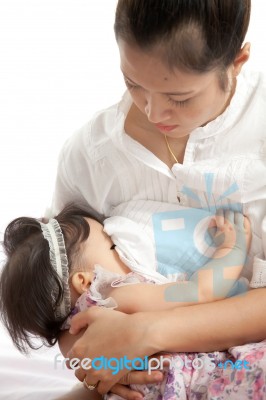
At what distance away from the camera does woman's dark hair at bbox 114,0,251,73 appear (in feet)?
3.89

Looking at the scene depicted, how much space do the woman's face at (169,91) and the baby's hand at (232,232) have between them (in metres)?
0.22

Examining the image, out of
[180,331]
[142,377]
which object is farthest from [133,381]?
[180,331]

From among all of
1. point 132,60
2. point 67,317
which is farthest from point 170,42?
point 67,317

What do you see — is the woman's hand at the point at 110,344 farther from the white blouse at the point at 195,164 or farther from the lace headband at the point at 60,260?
the white blouse at the point at 195,164

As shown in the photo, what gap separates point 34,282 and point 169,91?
1.66 ft

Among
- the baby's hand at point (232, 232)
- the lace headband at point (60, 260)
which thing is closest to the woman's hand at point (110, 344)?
the lace headband at point (60, 260)

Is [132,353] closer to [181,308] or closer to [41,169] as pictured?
[181,308]

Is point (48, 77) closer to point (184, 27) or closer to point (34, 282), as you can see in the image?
point (34, 282)

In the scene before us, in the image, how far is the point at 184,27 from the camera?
1.20 metres

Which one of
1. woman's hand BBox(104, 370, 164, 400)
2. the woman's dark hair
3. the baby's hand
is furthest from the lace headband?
the woman's dark hair

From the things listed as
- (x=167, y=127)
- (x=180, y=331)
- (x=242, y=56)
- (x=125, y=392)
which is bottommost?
(x=125, y=392)

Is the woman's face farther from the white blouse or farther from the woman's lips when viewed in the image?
the white blouse

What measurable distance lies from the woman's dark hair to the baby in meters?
0.41

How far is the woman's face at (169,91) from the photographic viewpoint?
1.24m
